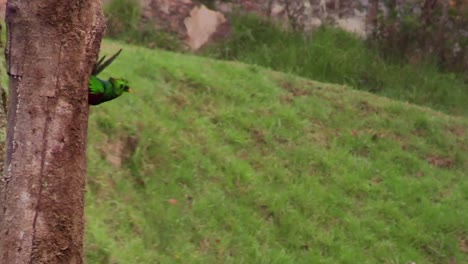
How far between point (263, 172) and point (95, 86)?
16.5ft

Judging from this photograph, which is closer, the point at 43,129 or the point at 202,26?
the point at 43,129

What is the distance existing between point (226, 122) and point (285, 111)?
880mm

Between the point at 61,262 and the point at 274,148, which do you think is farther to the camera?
the point at 274,148

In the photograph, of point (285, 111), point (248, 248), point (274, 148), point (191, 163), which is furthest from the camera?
point (285, 111)

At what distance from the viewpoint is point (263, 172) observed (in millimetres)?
8273

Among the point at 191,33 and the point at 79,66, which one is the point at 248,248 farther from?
the point at 191,33

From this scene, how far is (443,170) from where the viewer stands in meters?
9.38

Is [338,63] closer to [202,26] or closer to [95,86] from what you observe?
[202,26]

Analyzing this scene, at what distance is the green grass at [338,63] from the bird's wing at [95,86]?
7.90 metres

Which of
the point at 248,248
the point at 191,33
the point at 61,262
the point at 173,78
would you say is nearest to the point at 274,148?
the point at 173,78

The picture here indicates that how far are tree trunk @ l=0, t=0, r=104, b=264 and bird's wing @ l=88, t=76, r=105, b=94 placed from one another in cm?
7

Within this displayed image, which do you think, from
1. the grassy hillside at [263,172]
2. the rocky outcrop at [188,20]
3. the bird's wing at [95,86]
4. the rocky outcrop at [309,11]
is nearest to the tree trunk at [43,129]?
the bird's wing at [95,86]

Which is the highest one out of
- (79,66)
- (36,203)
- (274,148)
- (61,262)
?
(79,66)

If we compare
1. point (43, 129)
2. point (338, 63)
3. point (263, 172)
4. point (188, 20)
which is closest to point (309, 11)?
point (338, 63)
